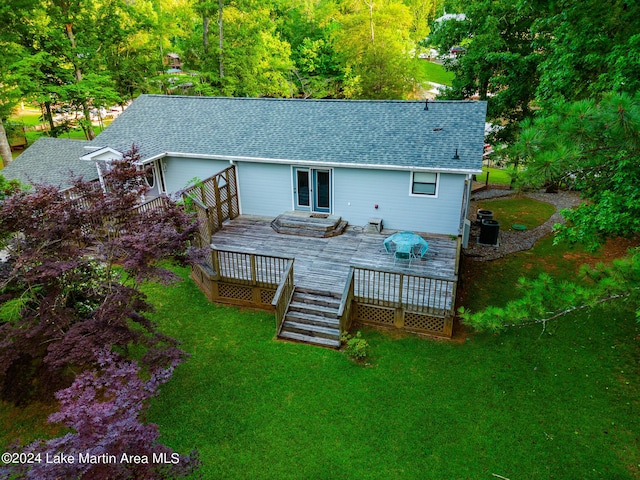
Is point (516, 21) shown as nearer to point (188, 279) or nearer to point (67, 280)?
point (188, 279)

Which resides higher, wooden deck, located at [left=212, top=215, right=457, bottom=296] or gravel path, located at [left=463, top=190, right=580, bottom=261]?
wooden deck, located at [left=212, top=215, right=457, bottom=296]

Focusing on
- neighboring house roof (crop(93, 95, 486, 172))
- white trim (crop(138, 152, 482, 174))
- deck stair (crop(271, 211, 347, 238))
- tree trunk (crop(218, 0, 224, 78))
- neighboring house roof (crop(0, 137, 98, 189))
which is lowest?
deck stair (crop(271, 211, 347, 238))

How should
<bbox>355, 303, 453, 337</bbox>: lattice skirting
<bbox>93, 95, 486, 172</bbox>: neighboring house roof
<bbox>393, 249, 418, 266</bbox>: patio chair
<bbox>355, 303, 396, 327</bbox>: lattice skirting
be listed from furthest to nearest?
<bbox>93, 95, 486, 172</bbox>: neighboring house roof, <bbox>393, 249, 418, 266</bbox>: patio chair, <bbox>355, 303, 396, 327</bbox>: lattice skirting, <bbox>355, 303, 453, 337</bbox>: lattice skirting

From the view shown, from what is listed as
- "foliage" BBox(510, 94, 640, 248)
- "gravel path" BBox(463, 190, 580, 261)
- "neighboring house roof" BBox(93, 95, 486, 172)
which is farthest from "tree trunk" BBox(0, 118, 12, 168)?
"foliage" BBox(510, 94, 640, 248)

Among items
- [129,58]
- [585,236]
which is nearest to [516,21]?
[585,236]

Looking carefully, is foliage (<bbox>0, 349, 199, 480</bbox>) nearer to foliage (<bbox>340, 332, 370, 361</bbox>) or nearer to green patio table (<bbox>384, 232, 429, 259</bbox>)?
foliage (<bbox>340, 332, 370, 361</bbox>)

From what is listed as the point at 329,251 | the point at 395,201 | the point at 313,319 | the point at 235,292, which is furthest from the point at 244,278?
the point at 395,201

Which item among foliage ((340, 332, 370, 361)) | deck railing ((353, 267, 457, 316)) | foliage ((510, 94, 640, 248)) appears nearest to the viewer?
foliage ((510, 94, 640, 248))

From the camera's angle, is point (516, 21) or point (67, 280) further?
point (516, 21)

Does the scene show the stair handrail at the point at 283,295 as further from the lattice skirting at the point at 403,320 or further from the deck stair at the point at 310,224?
the deck stair at the point at 310,224
